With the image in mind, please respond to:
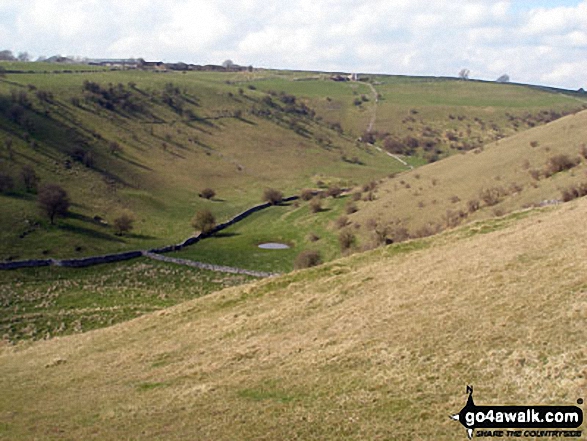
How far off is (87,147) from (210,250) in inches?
1928

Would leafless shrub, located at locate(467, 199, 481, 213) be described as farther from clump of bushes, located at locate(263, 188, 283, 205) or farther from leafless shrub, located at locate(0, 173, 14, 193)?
leafless shrub, located at locate(0, 173, 14, 193)

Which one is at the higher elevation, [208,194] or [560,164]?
[560,164]

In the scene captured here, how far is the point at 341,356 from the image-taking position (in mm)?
18391

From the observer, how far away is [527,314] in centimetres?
1823

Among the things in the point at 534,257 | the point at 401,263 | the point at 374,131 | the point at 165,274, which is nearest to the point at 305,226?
the point at 165,274

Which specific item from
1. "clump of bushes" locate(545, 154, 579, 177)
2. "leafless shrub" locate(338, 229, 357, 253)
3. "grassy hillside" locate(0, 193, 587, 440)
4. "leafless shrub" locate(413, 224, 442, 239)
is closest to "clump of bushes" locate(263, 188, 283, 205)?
"leafless shrub" locate(338, 229, 357, 253)

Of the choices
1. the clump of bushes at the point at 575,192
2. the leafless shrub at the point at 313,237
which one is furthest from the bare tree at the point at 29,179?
the clump of bushes at the point at 575,192

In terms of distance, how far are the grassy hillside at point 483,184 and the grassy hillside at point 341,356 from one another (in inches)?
852

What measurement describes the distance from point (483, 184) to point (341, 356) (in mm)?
51055

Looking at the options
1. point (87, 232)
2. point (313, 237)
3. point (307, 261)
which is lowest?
point (307, 261)

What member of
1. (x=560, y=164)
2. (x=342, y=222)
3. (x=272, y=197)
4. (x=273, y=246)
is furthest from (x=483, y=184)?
(x=272, y=197)

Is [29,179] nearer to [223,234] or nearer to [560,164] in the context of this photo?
[223,234]

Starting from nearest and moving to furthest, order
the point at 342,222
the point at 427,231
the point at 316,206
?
the point at 427,231 < the point at 342,222 < the point at 316,206

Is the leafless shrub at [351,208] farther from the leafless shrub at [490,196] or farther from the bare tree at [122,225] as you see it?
the bare tree at [122,225]
